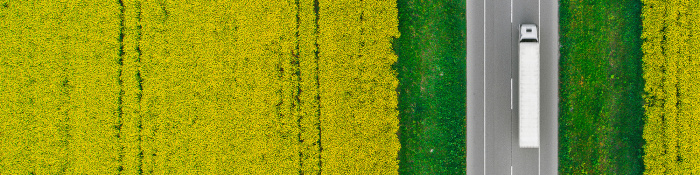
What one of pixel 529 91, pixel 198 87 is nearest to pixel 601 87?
pixel 529 91

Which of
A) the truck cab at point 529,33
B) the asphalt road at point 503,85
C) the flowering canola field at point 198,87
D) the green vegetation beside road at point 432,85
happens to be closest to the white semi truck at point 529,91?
the truck cab at point 529,33

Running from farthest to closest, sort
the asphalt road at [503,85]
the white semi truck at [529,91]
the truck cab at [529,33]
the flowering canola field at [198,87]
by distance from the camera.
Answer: the flowering canola field at [198,87]
the asphalt road at [503,85]
the truck cab at [529,33]
the white semi truck at [529,91]

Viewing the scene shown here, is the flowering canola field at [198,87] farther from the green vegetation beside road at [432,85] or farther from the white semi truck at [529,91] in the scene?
the white semi truck at [529,91]

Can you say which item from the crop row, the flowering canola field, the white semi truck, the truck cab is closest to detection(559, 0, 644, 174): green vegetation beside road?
the crop row

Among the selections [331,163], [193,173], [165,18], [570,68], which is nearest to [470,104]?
[570,68]

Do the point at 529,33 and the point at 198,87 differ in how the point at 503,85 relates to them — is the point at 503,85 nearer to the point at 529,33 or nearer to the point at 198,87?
the point at 529,33

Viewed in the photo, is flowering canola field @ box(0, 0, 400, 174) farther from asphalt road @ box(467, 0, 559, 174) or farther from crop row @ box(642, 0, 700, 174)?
crop row @ box(642, 0, 700, 174)
